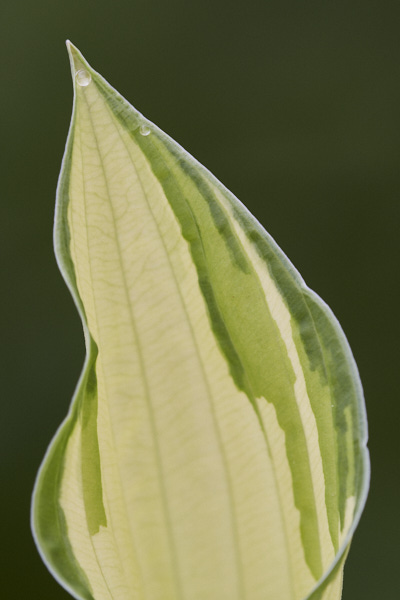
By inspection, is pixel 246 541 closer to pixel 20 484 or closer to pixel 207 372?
pixel 207 372

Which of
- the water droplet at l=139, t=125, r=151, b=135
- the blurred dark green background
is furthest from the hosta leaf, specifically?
the blurred dark green background

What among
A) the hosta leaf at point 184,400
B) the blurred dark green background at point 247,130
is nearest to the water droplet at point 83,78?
the hosta leaf at point 184,400

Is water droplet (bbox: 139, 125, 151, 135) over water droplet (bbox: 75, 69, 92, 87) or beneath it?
beneath

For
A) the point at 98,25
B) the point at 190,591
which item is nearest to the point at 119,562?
the point at 190,591

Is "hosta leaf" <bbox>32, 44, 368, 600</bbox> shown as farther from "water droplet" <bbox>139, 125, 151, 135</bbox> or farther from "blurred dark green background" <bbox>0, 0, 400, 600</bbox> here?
"blurred dark green background" <bbox>0, 0, 400, 600</bbox>

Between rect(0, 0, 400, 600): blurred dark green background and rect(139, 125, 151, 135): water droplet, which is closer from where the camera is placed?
rect(139, 125, 151, 135): water droplet

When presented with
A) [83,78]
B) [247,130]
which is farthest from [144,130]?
[247,130]

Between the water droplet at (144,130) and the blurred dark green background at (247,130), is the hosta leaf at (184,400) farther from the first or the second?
the blurred dark green background at (247,130)
